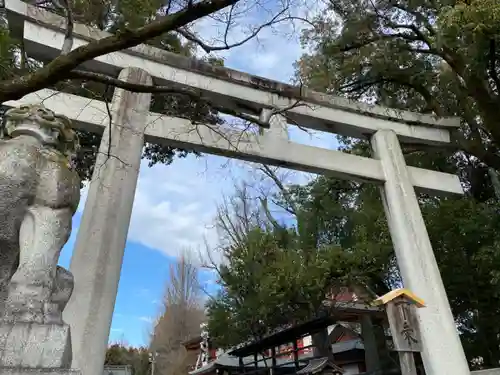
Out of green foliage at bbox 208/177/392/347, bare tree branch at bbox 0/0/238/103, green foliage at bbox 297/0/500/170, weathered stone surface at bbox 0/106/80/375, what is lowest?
weathered stone surface at bbox 0/106/80/375

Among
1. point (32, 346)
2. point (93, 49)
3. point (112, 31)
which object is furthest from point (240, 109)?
point (32, 346)

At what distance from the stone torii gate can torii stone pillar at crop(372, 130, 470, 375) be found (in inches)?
0.6

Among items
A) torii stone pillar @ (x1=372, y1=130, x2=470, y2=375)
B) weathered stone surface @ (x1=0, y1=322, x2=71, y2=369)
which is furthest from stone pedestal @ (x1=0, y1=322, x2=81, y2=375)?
torii stone pillar @ (x1=372, y1=130, x2=470, y2=375)

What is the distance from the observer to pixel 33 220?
2.28 m

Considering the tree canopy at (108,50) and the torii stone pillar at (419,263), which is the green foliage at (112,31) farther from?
the torii stone pillar at (419,263)

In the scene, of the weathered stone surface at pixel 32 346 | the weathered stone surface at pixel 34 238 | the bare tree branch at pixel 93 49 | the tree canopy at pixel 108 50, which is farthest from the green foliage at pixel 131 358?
the weathered stone surface at pixel 32 346

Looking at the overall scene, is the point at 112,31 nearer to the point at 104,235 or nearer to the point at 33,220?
the point at 104,235

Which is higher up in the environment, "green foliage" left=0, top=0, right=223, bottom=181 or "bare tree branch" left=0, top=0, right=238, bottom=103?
"green foliage" left=0, top=0, right=223, bottom=181

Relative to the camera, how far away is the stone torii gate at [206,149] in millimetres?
4340

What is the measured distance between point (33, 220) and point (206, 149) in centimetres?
358

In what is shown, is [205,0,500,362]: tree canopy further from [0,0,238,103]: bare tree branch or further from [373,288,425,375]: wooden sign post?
[0,0,238,103]: bare tree branch

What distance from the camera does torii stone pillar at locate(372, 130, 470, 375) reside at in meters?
5.36

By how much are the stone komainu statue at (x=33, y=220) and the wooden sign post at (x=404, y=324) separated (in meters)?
3.78

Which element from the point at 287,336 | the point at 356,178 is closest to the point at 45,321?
the point at 356,178
